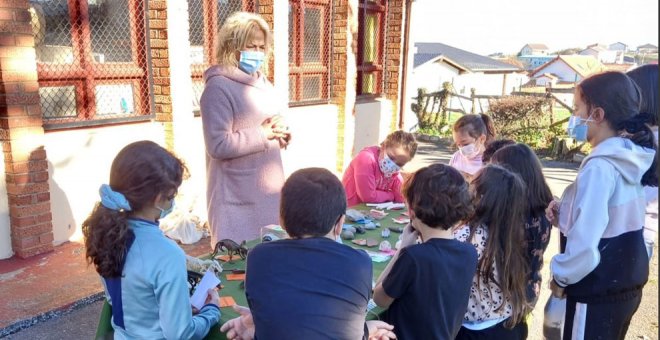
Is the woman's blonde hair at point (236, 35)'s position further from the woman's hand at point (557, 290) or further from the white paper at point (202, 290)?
the woman's hand at point (557, 290)

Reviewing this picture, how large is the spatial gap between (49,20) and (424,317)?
402 cm

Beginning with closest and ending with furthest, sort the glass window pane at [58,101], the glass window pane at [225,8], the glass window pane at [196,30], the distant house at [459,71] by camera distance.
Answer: the glass window pane at [58,101] < the glass window pane at [196,30] < the glass window pane at [225,8] < the distant house at [459,71]

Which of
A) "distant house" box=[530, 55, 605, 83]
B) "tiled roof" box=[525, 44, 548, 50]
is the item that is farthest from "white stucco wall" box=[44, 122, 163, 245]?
"tiled roof" box=[525, 44, 548, 50]

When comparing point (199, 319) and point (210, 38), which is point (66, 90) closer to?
point (210, 38)

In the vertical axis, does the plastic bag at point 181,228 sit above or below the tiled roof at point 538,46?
below

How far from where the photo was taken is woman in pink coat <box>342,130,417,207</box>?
3578 mm

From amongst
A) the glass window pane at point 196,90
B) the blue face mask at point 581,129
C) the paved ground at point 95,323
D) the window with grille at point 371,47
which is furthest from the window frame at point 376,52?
the blue face mask at point 581,129

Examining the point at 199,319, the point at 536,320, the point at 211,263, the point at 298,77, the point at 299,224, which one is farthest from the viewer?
the point at 298,77

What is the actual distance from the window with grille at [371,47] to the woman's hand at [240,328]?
7.62 metres

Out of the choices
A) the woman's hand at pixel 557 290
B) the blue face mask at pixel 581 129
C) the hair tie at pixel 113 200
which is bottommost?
the woman's hand at pixel 557 290

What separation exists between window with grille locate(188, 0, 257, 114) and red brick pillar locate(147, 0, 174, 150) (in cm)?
49

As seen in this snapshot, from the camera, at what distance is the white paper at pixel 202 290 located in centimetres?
181

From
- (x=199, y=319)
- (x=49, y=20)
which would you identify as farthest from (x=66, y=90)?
(x=199, y=319)

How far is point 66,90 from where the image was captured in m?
4.28
